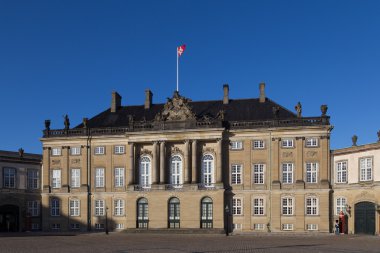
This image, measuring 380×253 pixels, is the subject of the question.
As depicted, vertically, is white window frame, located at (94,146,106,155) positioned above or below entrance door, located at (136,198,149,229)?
above

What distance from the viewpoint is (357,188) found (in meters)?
53.1

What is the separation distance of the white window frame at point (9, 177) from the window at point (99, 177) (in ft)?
30.1

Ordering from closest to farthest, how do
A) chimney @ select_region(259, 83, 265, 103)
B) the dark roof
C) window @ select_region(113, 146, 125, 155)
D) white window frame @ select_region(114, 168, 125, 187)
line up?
the dark roof, white window frame @ select_region(114, 168, 125, 187), window @ select_region(113, 146, 125, 155), chimney @ select_region(259, 83, 265, 103)

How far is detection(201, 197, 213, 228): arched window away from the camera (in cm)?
5791

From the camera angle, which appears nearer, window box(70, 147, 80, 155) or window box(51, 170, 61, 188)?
window box(70, 147, 80, 155)

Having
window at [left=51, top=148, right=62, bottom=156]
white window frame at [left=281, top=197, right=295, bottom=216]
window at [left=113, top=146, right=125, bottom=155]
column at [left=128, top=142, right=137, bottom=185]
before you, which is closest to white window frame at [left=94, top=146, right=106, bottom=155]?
window at [left=113, top=146, right=125, bottom=155]

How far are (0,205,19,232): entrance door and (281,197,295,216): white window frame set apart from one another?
2993 cm

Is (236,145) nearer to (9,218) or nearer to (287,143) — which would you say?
(287,143)

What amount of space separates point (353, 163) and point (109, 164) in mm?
26754

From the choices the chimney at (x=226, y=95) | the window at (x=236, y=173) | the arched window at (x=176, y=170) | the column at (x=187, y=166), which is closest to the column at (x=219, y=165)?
the window at (x=236, y=173)

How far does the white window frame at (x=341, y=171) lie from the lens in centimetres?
5490

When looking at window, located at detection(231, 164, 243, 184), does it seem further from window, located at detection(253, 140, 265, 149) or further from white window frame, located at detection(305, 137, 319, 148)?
white window frame, located at detection(305, 137, 319, 148)

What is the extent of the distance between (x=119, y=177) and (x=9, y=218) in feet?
43.4

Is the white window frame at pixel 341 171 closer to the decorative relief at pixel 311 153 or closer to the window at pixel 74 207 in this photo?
the decorative relief at pixel 311 153
